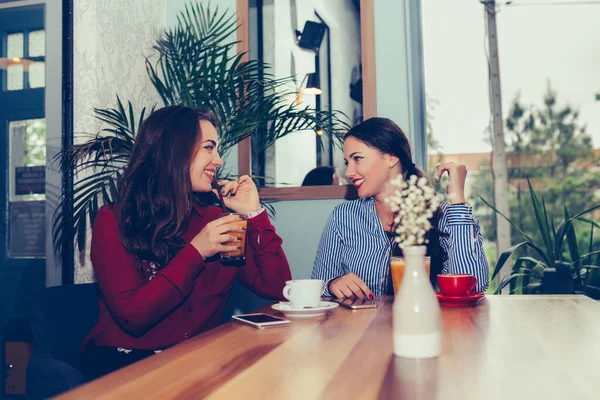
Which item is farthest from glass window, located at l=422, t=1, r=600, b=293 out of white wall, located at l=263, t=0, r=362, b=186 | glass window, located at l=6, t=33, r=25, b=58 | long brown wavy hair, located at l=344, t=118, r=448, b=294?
glass window, located at l=6, t=33, r=25, b=58

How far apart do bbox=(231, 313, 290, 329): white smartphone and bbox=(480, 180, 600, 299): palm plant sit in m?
1.63

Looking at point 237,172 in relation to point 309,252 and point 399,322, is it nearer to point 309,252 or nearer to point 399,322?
point 309,252

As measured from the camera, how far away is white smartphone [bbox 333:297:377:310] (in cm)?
144

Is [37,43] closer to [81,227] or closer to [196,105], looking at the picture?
[196,105]

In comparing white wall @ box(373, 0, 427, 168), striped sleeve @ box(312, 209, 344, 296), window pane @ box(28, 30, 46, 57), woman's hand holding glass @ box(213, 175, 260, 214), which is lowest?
striped sleeve @ box(312, 209, 344, 296)

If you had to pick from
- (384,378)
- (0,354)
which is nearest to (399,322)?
(384,378)

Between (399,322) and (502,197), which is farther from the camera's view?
(502,197)

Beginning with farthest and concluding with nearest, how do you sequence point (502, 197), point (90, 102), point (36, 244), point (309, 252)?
point (502, 197)
point (36, 244)
point (309, 252)
point (90, 102)

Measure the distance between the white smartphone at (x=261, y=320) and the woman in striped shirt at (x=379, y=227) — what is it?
372mm

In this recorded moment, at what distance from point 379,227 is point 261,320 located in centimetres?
85

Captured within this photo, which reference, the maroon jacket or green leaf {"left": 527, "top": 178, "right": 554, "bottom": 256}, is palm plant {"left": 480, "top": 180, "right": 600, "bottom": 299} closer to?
green leaf {"left": 527, "top": 178, "right": 554, "bottom": 256}

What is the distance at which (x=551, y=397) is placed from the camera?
689 mm

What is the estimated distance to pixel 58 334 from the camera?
132 centimetres

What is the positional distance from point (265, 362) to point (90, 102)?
6.33 ft
